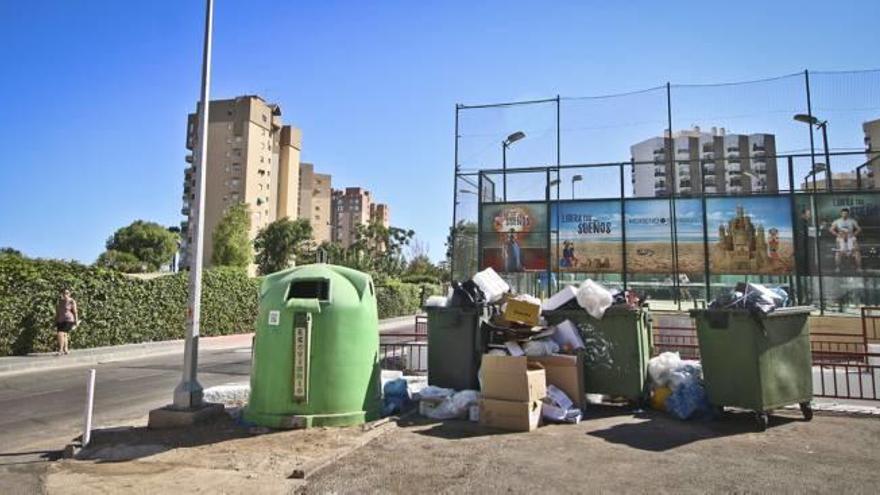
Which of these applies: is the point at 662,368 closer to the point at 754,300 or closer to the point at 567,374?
the point at 567,374

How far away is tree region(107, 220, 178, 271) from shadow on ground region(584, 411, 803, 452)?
77117 millimetres

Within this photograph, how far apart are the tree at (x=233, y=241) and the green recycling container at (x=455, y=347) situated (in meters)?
47.7

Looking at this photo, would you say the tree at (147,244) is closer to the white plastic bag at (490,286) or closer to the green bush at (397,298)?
the green bush at (397,298)

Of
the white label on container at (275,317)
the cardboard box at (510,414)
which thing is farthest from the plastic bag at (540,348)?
the white label on container at (275,317)

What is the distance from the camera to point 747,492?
Result: 4195 mm

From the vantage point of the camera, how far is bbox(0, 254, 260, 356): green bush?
14328mm

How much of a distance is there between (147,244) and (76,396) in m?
73.1

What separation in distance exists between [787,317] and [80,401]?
32.1 feet

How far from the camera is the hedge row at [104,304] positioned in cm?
1435

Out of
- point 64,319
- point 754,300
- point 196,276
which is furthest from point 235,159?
point 754,300

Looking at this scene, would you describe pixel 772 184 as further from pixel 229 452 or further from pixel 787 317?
pixel 229 452

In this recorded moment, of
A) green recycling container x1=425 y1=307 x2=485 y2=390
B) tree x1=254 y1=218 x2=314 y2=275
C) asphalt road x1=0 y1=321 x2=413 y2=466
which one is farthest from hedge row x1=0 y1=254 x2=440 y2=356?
tree x1=254 y1=218 x2=314 y2=275

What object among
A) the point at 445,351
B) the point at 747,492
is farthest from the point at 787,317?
the point at 445,351

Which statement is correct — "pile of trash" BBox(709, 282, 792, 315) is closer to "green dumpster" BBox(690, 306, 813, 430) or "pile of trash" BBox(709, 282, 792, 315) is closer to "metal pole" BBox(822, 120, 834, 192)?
"green dumpster" BBox(690, 306, 813, 430)
